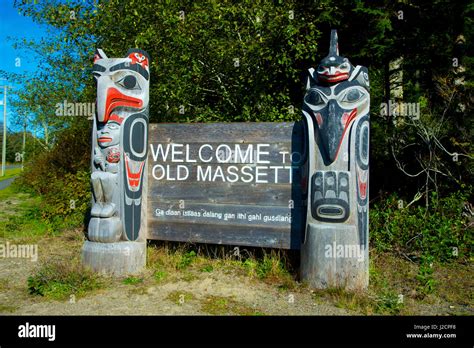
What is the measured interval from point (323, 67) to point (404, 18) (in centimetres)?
432

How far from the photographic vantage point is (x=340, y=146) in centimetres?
495

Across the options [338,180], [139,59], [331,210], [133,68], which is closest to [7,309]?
[133,68]

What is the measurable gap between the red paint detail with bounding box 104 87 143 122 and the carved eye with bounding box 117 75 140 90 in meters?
0.12

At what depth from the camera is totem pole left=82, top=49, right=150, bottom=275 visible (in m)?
5.54

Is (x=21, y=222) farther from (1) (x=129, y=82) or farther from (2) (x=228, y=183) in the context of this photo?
(2) (x=228, y=183)

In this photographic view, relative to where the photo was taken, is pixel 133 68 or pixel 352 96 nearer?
pixel 352 96

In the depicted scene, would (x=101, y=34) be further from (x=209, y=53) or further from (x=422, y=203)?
(x=422, y=203)

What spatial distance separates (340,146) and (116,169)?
2859mm

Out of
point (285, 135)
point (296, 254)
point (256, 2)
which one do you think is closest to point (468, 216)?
point (296, 254)

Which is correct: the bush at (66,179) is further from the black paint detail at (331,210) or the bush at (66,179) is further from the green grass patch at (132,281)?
the black paint detail at (331,210)

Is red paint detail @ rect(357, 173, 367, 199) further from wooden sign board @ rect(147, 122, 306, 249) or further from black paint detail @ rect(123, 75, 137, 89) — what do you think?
black paint detail @ rect(123, 75, 137, 89)

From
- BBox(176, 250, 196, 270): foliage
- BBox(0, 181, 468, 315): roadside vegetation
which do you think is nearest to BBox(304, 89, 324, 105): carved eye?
BBox(0, 181, 468, 315): roadside vegetation

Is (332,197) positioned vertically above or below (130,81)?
below

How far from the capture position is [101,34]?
864cm
